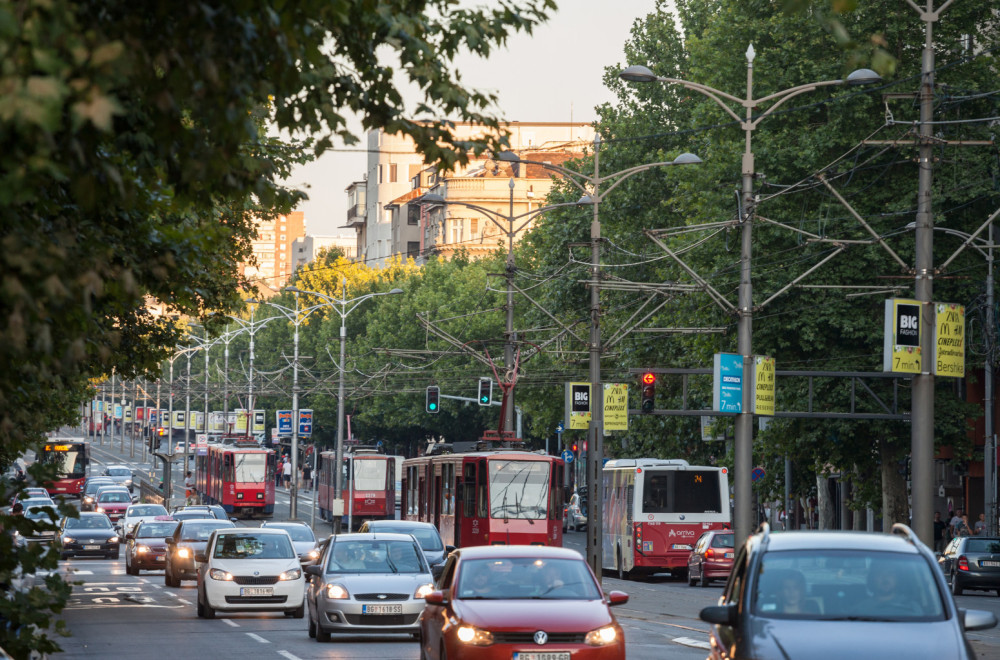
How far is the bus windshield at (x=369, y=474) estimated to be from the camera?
66331 millimetres

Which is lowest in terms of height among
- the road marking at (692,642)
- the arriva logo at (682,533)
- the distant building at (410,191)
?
the arriva logo at (682,533)

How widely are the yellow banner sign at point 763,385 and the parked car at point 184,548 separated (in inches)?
491

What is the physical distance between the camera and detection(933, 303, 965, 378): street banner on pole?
2592 centimetres

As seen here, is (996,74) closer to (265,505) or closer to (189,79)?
(189,79)

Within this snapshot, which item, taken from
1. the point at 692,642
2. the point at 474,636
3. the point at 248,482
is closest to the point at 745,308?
the point at 692,642

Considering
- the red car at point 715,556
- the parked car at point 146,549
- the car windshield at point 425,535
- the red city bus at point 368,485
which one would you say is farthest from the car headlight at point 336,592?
the red city bus at point 368,485

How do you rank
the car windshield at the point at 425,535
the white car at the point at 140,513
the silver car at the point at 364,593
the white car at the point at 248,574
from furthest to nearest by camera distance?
the white car at the point at 140,513
the car windshield at the point at 425,535
the white car at the point at 248,574
the silver car at the point at 364,593

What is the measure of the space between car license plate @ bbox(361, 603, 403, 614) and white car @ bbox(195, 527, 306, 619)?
525 centimetres

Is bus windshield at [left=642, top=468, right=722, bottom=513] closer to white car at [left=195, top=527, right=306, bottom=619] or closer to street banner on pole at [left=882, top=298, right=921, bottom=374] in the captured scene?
white car at [left=195, top=527, right=306, bottom=619]

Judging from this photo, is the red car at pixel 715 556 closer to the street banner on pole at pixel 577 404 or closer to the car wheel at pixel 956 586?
the street banner on pole at pixel 577 404

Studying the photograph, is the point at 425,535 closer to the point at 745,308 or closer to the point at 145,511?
the point at 745,308

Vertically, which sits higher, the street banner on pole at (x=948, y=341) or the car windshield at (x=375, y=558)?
the street banner on pole at (x=948, y=341)

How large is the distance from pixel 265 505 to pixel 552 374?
51.2 ft

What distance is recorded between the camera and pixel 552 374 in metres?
71.6
